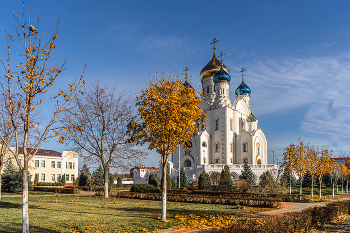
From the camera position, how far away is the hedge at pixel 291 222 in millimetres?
7641

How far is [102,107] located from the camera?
22.5m

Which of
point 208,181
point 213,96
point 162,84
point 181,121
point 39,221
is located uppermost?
point 213,96

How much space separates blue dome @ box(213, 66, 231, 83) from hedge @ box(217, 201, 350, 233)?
40.4 meters

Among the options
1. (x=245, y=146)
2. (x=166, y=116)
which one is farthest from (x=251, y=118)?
(x=166, y=116)

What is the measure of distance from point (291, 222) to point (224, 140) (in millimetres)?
40291

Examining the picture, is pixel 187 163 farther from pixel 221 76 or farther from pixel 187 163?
pixel 221 76

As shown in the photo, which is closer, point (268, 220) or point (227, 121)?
point (268, 220)

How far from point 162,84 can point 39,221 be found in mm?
7658

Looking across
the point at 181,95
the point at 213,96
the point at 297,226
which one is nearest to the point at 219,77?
the point at 213,96

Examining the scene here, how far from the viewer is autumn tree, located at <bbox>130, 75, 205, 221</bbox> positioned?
12109 mm

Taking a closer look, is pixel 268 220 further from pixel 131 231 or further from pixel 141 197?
pixel 141 197

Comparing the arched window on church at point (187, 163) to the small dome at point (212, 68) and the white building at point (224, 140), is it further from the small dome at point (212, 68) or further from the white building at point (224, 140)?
the small dome at point (212, 68)

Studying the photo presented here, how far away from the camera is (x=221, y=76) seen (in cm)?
5284

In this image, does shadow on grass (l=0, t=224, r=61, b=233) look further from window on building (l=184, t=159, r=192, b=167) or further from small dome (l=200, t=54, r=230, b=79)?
small dome (l=200, t=54, r=230, b=79)
